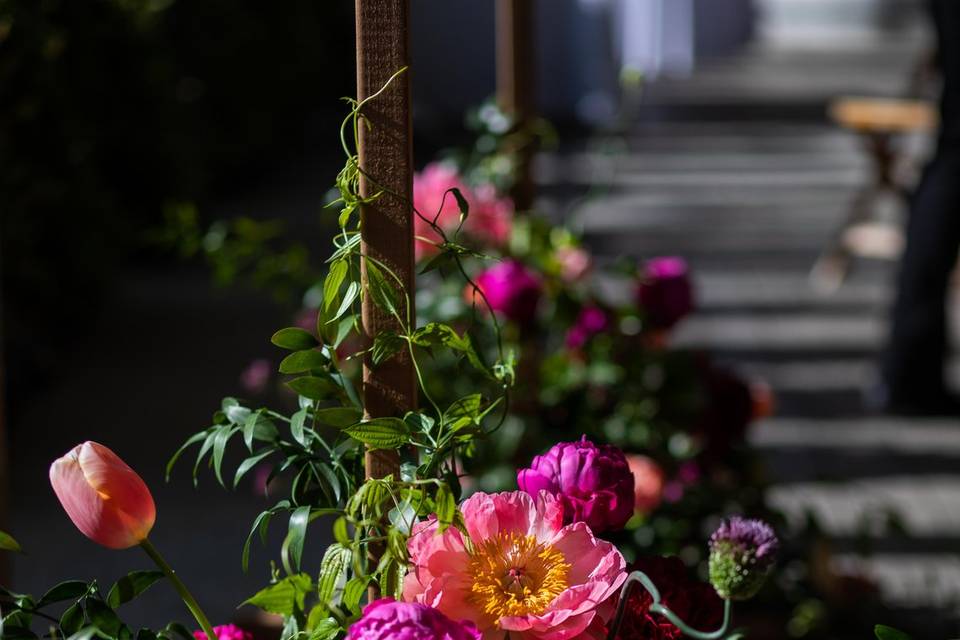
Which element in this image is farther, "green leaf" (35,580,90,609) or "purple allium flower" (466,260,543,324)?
"purple allium flower" (466,260,543,324)

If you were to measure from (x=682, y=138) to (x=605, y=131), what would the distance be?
7083 millimetres

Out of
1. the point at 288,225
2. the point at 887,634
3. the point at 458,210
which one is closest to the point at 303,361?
Result: the point at 887,634

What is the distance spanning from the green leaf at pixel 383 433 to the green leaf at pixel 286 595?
83mm

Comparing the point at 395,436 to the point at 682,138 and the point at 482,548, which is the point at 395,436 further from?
the point at 682,138

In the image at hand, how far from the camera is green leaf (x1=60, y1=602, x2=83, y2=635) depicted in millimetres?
684

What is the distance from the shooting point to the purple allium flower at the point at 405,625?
583mm

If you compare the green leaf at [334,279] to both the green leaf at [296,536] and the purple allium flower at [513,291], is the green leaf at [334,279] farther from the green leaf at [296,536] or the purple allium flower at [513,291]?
the purple allium flower at [513,291]

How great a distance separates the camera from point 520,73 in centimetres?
243

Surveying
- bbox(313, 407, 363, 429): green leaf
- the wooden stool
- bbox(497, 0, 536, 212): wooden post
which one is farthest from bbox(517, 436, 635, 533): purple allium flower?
the wooden stool

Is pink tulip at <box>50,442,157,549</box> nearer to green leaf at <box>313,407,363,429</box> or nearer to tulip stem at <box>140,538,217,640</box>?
tulip stem at <box>140,538,217,640</box>

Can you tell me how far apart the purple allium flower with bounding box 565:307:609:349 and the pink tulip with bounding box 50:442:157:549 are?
1514mm

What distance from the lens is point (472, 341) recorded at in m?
0.76

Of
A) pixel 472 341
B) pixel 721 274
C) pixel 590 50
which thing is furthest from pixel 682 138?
pixel 472 341

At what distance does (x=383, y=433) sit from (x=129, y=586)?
0.15 metres
